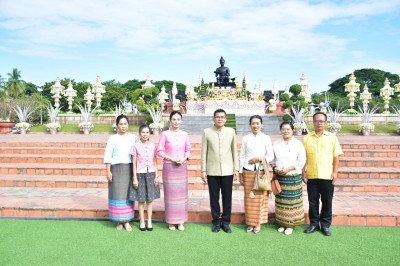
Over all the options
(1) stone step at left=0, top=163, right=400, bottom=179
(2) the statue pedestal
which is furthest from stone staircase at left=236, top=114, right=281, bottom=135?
(1) stone step at left=0, top=163, right=400, bottom=179

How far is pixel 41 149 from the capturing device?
7383 mm

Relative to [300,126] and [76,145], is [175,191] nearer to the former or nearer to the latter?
[76,145]

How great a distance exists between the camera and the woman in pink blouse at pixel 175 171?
3586 millimetres

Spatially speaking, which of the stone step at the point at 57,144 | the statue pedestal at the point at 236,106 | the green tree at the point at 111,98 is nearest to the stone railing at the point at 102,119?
the statue pedestal at the point at 236,106

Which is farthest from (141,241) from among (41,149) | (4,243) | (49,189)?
(41,149)

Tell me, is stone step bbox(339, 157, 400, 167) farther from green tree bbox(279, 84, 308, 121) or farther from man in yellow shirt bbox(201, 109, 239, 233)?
green tree bbox(279, 84, 308, 121)

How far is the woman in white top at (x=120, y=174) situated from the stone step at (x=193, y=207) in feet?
1.68

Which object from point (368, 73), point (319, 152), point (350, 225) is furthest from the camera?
point (368, 73)

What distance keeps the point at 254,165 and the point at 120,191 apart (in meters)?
1.67

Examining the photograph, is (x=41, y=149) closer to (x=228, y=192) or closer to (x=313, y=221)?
(x=228, y=192)

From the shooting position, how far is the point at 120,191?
12.0 ft

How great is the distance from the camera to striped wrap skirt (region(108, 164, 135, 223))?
365cm

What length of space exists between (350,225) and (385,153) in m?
4.18

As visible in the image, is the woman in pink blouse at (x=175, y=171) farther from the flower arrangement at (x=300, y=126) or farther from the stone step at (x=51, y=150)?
the flower arrangement at (x=300, y=126)
